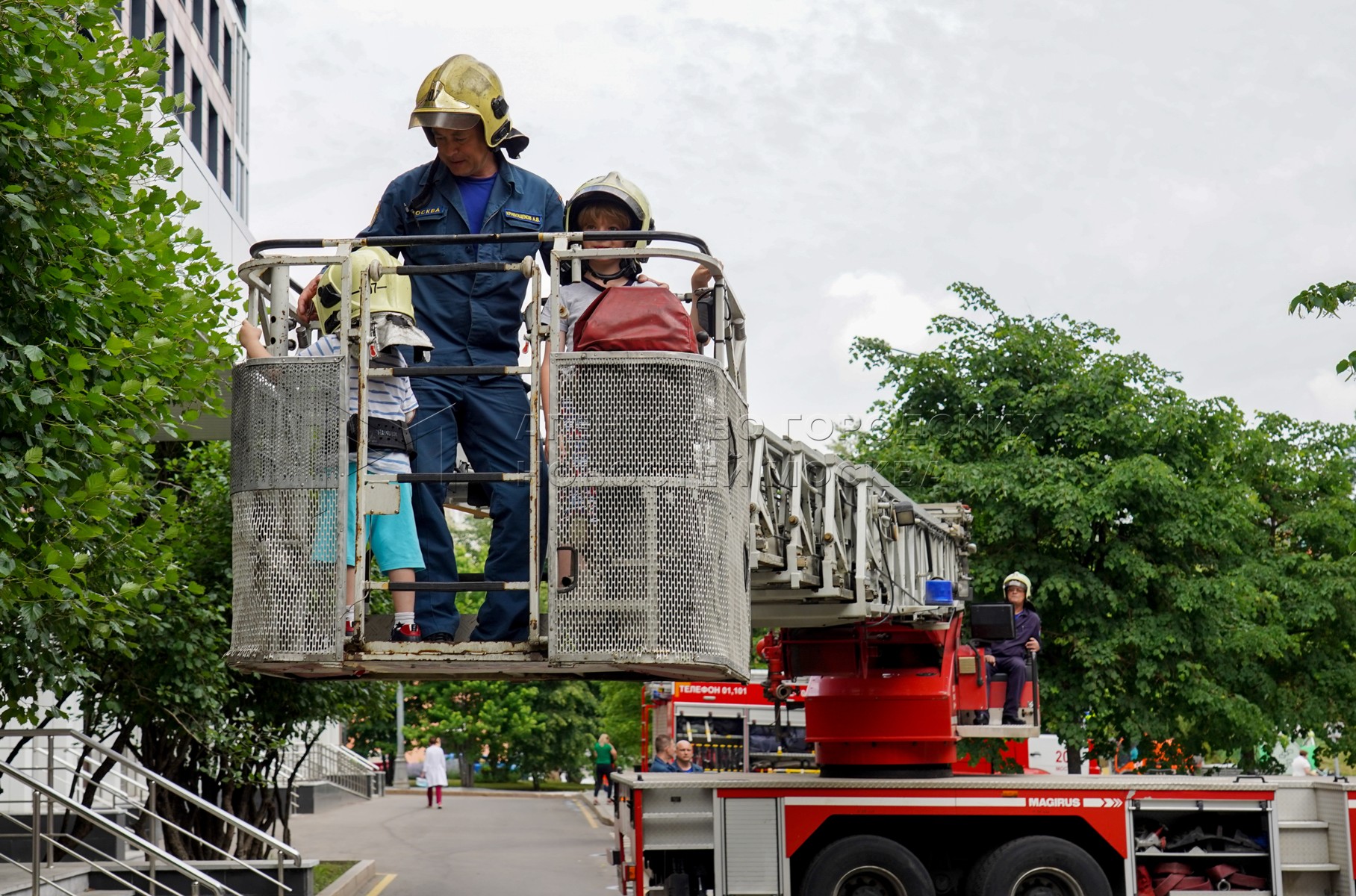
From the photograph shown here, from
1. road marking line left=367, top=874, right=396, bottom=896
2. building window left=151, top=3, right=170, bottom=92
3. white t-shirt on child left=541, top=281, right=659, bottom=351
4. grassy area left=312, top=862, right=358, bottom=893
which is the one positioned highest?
building window left=151, top=3, right=170, bottom=92

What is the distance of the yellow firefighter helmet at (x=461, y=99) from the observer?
251 inches

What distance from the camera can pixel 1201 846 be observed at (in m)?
13.1

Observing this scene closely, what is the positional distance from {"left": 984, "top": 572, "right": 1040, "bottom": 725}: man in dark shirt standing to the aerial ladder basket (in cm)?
832

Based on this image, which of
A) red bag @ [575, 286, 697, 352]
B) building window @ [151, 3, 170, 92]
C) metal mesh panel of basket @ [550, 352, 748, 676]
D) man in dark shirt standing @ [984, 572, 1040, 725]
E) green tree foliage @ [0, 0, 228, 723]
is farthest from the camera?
building window @ [151, 3, 170, 92]

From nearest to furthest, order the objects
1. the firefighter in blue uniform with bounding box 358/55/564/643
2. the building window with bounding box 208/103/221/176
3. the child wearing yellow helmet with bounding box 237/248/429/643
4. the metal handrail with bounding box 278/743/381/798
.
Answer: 1. the child wearing yellow helmet with bounding box 237/248/429/643
2. the firefighter in blue uniform with bounding box 358/55/564/643
3. the metal handrail with bounding box 278/743/381/798
4. the building window with bounding box 208/103/221/176

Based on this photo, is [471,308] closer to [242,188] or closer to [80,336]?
[80,336]

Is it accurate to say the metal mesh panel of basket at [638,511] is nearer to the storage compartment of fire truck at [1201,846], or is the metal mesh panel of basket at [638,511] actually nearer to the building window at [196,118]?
the storage compartment of fire truck at [1201,846]

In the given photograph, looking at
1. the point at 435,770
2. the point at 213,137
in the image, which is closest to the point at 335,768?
the point at 435,770

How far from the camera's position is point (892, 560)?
41.3 feet

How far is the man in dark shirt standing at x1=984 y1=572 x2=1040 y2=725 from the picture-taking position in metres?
14.1

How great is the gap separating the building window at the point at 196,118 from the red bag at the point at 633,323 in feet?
101

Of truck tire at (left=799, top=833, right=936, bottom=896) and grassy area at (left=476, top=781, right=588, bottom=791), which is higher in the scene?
truck tire at (left=799, top=833, right=936, bottom=896)

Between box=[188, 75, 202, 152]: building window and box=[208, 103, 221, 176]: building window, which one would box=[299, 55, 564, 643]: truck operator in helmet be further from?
box=[208, 103, 221, 176]: building window

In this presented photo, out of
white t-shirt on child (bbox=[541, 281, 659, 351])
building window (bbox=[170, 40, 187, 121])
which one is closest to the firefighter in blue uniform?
white t-shirt on child (bbox=[541, 281, 659, 351])
